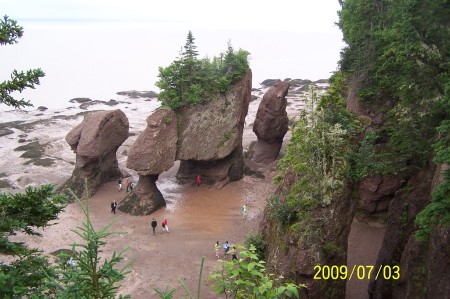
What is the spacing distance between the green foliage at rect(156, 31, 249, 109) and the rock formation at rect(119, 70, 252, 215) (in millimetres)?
692

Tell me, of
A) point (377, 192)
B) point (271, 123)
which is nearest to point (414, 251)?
point (377, 192)

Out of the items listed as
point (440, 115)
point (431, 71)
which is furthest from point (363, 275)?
point (431, 71)

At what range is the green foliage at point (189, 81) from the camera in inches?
1094

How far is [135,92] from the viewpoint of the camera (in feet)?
227

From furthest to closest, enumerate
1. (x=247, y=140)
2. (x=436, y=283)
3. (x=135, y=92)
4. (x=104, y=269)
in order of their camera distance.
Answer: (x=135, y=92), (x=247, y=140), (x=436, y=283), (x=104, y=269)

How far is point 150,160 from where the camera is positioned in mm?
26031

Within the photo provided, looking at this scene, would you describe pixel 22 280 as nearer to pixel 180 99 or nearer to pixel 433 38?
pixel 433 38

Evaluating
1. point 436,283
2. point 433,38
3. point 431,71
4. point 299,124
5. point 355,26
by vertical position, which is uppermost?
point 355,26

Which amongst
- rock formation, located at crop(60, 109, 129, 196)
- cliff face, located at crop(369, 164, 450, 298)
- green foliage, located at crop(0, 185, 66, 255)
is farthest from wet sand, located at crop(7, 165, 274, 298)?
green foliage, located at crop(0, 185, 66, 255)

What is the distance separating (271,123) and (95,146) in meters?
14.3

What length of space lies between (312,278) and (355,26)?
17430 millimetres

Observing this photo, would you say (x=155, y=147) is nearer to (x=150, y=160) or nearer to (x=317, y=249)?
(x=150, y=160)

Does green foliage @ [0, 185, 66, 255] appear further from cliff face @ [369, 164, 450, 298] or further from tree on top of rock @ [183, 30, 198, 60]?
tree on top of rock @ [183, 30, 198, 60]

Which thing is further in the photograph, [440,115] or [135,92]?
[135,92]
